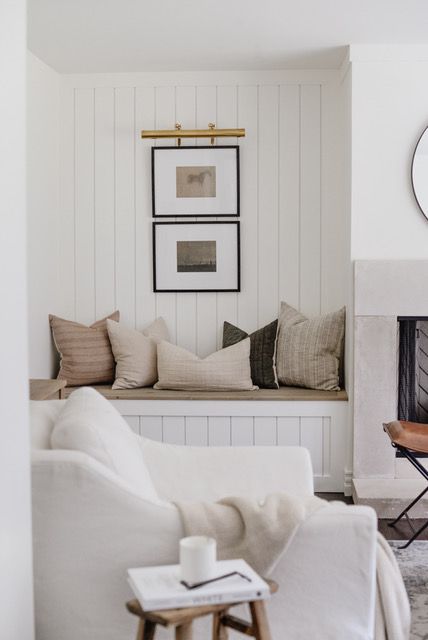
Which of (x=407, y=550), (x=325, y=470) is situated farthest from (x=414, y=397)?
(x=407, y=550)

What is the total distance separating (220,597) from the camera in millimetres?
1929

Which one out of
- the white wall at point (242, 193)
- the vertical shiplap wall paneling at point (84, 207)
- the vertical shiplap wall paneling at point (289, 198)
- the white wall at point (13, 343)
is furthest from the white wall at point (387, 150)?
the white wall at point (13, 343)

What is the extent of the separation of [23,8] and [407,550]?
9.33ft

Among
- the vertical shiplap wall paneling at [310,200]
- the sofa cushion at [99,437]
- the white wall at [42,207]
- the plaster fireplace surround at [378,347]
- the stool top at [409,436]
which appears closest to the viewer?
the sofa cushion at [99,437]

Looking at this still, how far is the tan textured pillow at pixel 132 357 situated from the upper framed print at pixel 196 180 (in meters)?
0.83

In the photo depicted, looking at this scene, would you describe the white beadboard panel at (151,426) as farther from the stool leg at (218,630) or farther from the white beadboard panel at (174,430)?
the stool leg at (218,630)

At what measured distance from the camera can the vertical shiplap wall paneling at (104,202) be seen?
5.17m

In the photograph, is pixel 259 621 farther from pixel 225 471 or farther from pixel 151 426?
pixel 151 426

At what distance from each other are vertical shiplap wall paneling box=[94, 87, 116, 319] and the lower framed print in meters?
0.29

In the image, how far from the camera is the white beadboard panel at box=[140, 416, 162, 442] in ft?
15.6

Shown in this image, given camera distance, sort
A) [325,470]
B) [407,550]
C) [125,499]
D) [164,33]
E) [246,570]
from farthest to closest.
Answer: [325,470], [164,33], [407,550], [125,499], [246,570]

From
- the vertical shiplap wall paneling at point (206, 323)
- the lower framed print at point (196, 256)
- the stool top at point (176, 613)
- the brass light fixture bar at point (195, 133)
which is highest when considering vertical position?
the brass light fixture bar at point (195, 133)

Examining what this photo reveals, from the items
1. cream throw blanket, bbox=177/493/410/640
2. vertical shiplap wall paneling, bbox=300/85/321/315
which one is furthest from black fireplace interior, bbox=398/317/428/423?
cream throw blanket, bbox=177/493/410/640

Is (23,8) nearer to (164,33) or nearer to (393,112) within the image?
(164,33)
